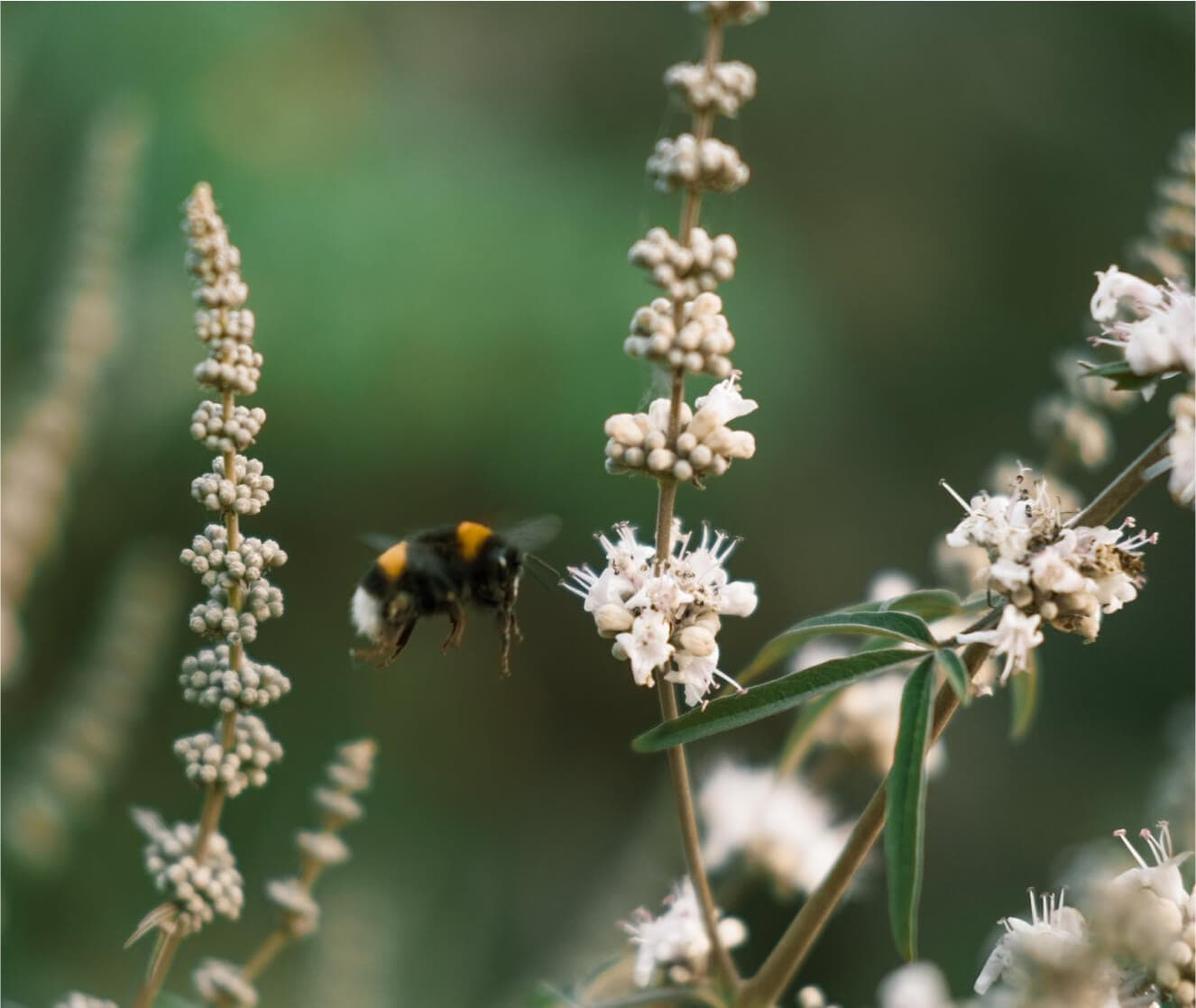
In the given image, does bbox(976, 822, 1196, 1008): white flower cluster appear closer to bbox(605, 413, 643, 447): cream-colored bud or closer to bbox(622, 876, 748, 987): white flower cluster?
bbox(622, 876, 748, 987): white flower cluster

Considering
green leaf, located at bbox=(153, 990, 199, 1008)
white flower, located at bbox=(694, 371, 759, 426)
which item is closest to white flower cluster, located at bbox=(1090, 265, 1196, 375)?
white flower, located at bbox=(694, 371, 759, 426)

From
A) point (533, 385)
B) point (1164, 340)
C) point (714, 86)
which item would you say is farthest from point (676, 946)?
point (533, 385)

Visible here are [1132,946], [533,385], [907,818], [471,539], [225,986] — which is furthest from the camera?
[533,385]

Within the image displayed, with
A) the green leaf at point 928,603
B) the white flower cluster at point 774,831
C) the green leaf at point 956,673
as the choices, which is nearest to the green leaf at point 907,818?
the green leaf at point 956,673

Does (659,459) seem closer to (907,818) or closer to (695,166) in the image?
(695,166)

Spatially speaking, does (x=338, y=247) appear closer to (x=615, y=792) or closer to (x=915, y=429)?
(x=615, y=792)

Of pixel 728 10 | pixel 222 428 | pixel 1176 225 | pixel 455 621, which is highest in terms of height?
pixel 1176 225

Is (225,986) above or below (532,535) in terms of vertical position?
below

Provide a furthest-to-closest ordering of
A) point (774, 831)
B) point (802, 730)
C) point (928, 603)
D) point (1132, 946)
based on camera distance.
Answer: point (774, 831) → point (802, 730) → point (928, 603) → point (1132, 946)
